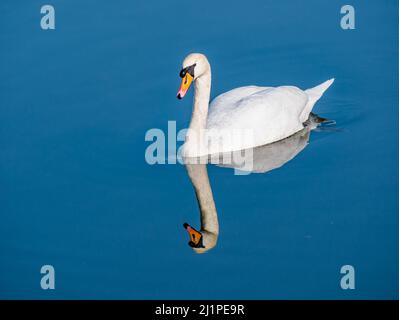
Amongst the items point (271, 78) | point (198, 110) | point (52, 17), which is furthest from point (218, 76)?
point (52, 17)

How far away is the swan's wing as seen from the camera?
1362 centimetres

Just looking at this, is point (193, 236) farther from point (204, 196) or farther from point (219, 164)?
point (219, 164)

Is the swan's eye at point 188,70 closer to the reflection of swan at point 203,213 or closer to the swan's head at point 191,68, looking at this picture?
the swan's head at point 191,68

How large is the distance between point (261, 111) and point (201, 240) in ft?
8.60

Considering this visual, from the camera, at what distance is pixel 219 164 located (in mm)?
13445

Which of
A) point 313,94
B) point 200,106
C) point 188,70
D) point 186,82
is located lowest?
point 200,106

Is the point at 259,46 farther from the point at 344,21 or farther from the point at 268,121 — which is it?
the point at 268,121

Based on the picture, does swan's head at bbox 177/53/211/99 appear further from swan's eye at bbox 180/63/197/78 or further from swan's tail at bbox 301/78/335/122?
swan's tail at bbox 301/78/335/122

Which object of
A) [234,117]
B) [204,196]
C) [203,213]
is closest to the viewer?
[203,213]

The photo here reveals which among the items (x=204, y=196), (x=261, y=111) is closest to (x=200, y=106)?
(x=261, y=111)

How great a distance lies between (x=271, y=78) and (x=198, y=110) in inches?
90.1

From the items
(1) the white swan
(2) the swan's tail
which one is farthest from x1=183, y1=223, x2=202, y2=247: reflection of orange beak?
(2) the swan's tail

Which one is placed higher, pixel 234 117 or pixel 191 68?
pixel 191 68

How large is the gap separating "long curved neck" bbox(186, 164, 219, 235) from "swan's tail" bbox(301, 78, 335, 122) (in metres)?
1.90
